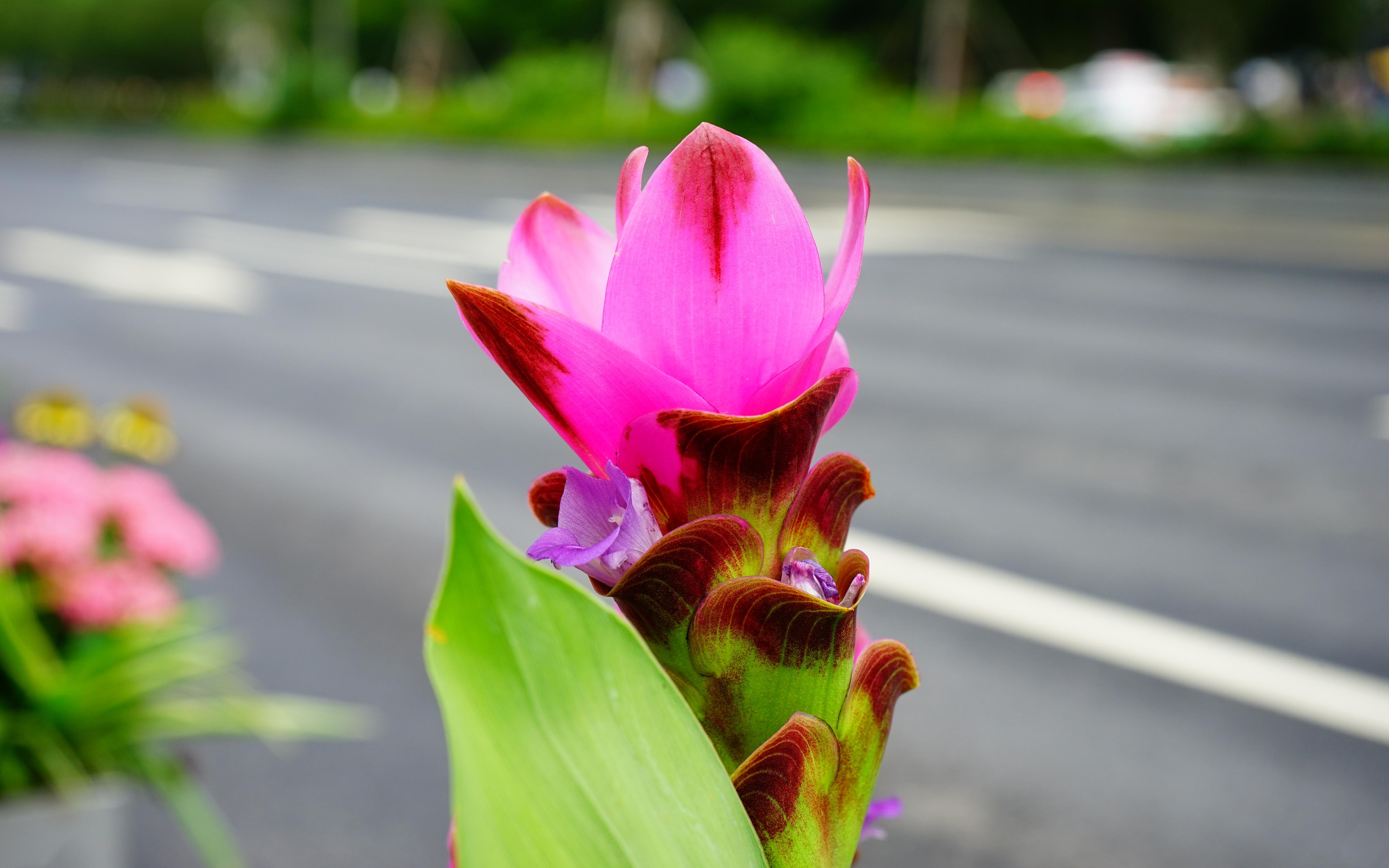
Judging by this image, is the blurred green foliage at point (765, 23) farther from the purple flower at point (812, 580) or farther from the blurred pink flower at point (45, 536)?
the purple flower at point (812, 580)

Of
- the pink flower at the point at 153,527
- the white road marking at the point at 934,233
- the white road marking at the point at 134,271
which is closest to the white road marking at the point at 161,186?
the white road marking at the point at 134,271

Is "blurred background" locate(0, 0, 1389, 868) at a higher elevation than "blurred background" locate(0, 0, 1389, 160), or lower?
lower

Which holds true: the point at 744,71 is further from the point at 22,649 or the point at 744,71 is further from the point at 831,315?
the point at 831,315

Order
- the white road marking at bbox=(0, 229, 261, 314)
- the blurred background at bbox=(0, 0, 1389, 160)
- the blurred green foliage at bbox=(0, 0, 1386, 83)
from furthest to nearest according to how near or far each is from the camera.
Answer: the blurred green foliage at bbox=(0, 0, 1386, 83), the blurred background at bbox=(0, 0, 1389, 160), the white road marking at bbox=(0, 229, 261, 314)

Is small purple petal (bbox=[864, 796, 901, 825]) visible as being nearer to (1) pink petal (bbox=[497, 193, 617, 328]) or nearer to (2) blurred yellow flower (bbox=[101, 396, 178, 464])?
(1) pink petal (bbox=[497, 193, 617, 328])

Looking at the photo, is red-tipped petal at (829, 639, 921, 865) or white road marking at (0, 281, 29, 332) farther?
white road marking at (0, 281, 29, 332)

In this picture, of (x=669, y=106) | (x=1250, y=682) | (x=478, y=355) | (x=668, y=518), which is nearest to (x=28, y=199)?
(x=669, y=106)

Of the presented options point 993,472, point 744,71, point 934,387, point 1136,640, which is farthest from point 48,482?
point 744,71

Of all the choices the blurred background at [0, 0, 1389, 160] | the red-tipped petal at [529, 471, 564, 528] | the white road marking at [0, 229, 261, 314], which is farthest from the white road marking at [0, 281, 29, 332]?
the red-tipped petal at [529, 471, 564, 528]
